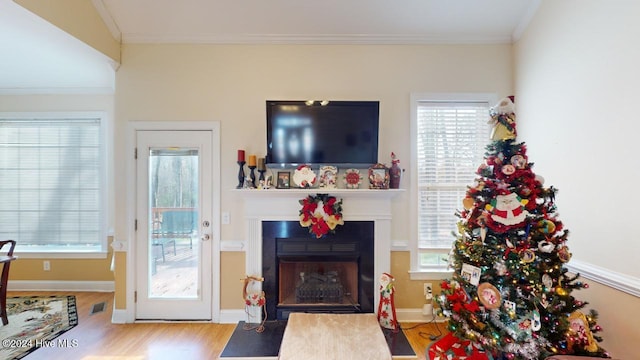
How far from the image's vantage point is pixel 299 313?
2811mm

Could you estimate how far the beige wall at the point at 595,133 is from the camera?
1828mm

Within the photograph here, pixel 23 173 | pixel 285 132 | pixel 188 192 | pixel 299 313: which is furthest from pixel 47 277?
pixel 285 132

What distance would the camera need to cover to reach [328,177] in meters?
2.83

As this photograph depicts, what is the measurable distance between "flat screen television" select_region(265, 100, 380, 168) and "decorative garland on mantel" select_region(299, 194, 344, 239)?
0.37 meters

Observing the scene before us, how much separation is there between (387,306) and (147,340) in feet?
7.52

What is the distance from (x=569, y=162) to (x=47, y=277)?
5981 millimetres

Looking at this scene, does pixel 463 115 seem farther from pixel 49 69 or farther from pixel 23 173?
pixel 23 173

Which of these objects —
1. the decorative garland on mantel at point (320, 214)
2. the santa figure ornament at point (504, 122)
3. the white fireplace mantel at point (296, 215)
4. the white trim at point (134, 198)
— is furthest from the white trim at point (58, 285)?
the santa figure ornament at point (504, 122)

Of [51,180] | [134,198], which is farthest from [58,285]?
[134,198]

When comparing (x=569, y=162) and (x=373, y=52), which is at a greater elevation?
(x=373, y=52)

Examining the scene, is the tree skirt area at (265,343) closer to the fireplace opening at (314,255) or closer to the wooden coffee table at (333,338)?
the wooden coffee table at (333,338)

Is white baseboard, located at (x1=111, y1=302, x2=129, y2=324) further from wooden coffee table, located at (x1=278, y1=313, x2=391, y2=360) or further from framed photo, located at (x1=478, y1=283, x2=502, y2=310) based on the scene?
framed photo, located at (x1=478, y1=283, x2=502, y2=310)

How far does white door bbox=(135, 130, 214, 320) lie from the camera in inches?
116

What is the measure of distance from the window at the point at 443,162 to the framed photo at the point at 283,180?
1.36 m
